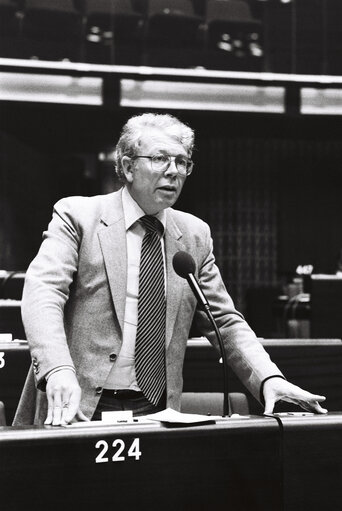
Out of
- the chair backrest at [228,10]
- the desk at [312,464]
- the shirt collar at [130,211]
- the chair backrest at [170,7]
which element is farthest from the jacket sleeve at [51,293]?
the chair backrest at [228,10]

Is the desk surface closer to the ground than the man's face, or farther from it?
closer to the ground

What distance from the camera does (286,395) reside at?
1758 millimetres

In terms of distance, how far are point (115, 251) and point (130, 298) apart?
118mm

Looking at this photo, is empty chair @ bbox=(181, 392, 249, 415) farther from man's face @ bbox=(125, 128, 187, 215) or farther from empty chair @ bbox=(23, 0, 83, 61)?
empty chair @ bbox=(23, 0, 83, 61)

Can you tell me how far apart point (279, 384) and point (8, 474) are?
0.75 meters

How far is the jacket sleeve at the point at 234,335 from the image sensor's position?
1864 millimetres

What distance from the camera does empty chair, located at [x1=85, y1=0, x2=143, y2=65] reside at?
855cm

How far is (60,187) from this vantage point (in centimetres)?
909

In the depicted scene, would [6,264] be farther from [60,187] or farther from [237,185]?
[237,185]

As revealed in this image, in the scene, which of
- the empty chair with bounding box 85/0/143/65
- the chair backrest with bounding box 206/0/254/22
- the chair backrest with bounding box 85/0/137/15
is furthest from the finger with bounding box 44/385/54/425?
the chair backrest with bounding box 206/0/254/22

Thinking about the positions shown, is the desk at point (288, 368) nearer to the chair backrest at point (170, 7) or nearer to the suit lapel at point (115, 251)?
the suit lapel at point (115, 251)

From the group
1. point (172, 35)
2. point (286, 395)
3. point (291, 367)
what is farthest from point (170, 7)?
point (286, 395)

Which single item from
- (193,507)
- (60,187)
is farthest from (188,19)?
(193,507)

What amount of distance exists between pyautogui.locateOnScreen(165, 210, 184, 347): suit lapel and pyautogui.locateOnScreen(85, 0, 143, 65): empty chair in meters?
6.78
